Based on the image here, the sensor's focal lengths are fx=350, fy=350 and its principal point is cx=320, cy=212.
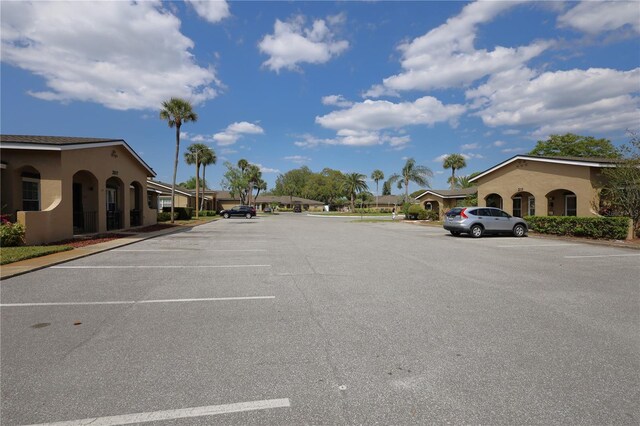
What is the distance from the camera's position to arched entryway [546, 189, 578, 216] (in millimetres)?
22000

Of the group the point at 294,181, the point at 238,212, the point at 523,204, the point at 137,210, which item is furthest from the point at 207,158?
the point at 294,181

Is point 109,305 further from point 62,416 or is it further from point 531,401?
point 531,401

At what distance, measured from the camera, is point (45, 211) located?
Answer: 1350 cm

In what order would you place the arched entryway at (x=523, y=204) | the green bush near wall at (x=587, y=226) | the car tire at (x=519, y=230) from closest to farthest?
1. the green bush near wall at (x=587, y=226)
2. the car tire at (x=519, y=230)
3. the arched entryway at (x=523, y=204)

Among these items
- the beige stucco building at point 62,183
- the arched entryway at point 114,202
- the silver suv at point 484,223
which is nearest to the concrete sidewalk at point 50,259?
the beige stucco building at point 62,183

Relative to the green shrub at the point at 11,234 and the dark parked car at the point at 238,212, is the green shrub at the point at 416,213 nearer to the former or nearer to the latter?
the dark parked car at the point at 238,212

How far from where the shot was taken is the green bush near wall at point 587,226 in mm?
16016

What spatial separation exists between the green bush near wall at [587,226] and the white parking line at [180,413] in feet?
62.4

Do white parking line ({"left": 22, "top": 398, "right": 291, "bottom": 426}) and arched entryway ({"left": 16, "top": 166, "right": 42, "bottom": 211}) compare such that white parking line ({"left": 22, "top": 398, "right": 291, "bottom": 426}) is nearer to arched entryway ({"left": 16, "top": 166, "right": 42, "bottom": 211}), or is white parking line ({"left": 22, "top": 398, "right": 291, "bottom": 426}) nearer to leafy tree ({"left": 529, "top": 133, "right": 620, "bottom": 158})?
arched entryway ({"left": 16, "top": 166, "right": 42, "bottom": 211})

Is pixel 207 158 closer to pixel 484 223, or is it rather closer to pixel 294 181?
pixel 484 223

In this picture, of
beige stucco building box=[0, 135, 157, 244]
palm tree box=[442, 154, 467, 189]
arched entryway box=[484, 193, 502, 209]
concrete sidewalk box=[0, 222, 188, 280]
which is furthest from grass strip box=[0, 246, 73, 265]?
palm tree box=[442, 154, 467, 189]

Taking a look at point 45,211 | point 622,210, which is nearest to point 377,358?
point 45,211

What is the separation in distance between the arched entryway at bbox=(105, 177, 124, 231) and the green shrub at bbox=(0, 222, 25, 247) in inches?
303

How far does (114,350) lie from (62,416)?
1254mm
